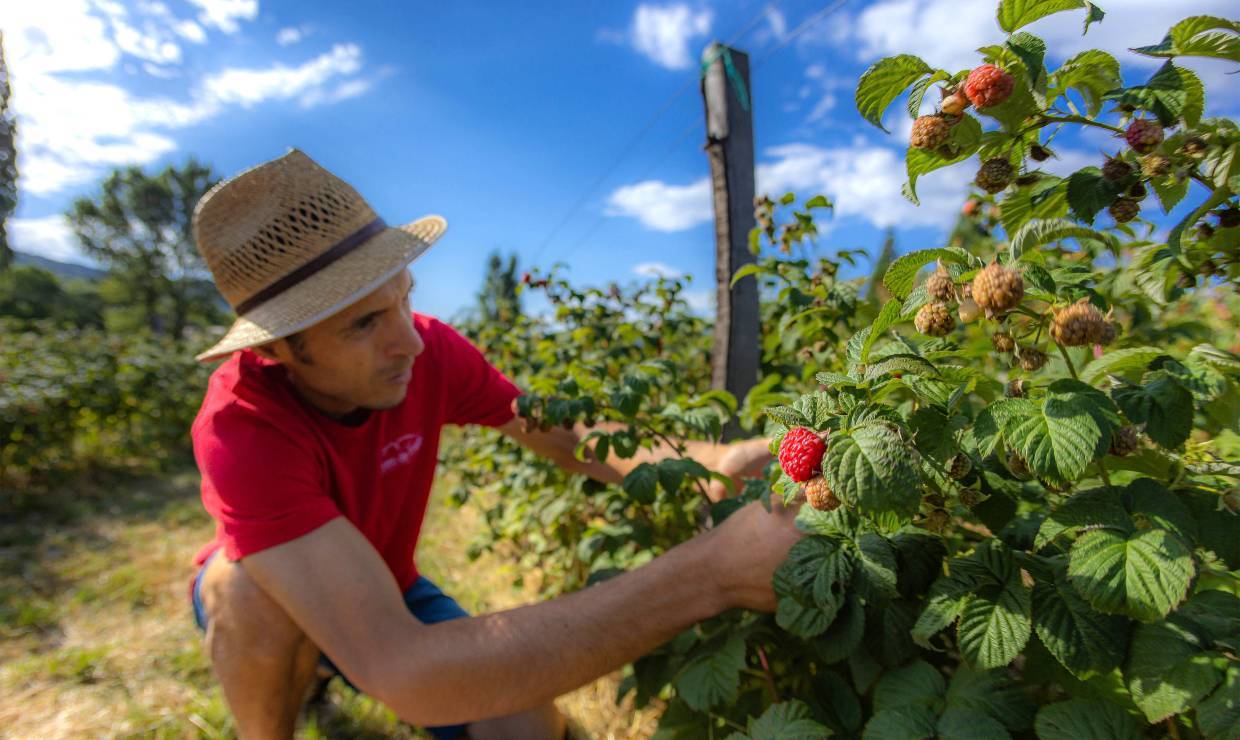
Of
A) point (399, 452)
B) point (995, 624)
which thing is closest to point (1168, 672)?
point (995, 624)

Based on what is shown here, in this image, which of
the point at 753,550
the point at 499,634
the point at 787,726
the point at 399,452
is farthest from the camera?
the point at 399,452

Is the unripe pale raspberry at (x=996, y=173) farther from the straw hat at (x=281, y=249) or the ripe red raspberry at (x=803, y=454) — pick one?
the straw hat at (x=281, y=249)

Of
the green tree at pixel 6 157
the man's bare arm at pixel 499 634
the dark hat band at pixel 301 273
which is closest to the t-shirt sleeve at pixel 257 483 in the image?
the man's bare arm at pixel 499 634

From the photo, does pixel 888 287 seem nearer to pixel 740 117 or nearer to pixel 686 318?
pixel 740 117

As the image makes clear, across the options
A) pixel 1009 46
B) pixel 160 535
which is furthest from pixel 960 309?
pixel 160 535

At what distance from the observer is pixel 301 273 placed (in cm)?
150

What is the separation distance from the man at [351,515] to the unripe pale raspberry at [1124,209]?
0.58 meters

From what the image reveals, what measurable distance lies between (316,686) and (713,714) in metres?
1.54

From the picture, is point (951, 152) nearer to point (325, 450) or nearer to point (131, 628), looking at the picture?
point (325, 450)

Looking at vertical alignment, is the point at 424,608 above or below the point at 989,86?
below

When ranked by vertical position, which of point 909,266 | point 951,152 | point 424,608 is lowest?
point 424,608

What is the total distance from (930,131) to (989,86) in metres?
0.06

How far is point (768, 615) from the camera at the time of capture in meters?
1.23

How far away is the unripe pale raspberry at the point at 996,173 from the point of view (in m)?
0.70
